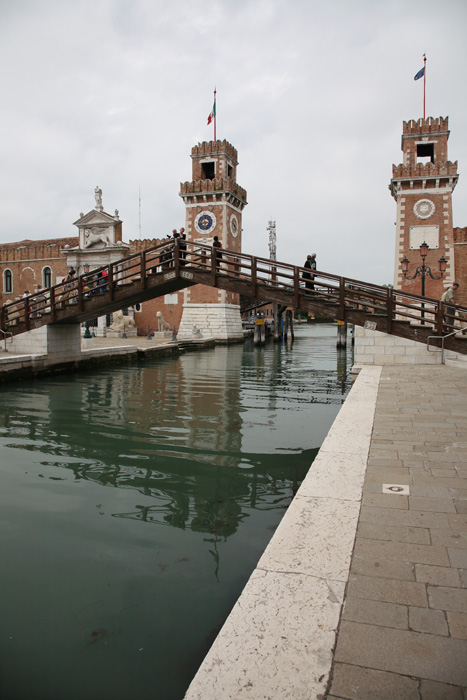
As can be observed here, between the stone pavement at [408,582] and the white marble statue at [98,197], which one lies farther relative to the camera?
the white marble statue at [98,197]

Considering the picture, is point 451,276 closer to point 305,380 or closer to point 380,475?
point 305,380

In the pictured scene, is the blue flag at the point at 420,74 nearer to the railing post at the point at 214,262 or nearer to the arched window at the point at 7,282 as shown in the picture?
the railing post at the point at 214,262

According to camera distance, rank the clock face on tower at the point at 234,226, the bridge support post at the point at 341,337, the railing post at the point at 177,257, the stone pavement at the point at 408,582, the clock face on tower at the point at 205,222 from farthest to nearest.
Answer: the clock face on tower at the point at 234,226 → the clock face on tower at the point at 205,222 → the bridge support post at the point at 341,337 → the railing post at the point at 177,257 → the stone pavement at the point at 408,582

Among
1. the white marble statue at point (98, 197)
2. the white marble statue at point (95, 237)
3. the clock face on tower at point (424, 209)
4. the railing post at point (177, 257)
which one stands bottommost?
the railing post at point (177, 257)

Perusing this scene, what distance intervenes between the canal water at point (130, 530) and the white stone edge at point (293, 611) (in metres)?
0.67

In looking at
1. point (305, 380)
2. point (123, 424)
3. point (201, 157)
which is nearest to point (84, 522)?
point (123, 424)

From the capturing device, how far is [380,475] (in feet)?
13.8

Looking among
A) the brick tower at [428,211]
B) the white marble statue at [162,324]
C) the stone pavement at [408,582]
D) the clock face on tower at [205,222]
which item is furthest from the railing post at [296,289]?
the clock face on tower at [205,222]

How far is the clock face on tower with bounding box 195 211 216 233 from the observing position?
34.1 metres

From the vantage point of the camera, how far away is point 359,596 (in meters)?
2.53

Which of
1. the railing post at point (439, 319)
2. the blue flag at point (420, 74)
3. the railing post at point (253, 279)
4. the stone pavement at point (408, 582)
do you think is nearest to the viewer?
the stone pavement at point (408, 582)

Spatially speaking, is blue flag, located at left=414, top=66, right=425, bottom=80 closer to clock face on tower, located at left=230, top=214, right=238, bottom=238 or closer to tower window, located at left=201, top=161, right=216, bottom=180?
tower window, located at left=201, top=161, right=216, bottom=180

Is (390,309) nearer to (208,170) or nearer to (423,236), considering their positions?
(423,236)

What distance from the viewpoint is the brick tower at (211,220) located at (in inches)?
1313
